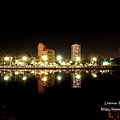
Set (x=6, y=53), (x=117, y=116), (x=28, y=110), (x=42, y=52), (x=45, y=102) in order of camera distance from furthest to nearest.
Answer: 1. (x=42, y=52)
2. (x=6, y=53)
3. (x=45, y=102)
4. (x=28, y=110)
5. (x=117, y=116)

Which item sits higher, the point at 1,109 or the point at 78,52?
the point at 78,52

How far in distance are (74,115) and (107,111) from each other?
4.44 ft

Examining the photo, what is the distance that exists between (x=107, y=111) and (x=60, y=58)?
348ft

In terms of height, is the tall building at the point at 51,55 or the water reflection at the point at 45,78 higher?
the tall building at the point at 51,55

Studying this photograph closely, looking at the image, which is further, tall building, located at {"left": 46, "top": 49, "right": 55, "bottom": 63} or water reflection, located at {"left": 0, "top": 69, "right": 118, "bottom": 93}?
tall building, located at {"left": 46, "top": 49, "right": 55, "bottom": 63}

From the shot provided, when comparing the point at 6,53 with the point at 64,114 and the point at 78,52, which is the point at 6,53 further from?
the point at 78,52

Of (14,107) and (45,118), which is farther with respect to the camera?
(14,107)

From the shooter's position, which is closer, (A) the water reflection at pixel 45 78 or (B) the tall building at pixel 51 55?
(A) the water reflection at pixel 45 78

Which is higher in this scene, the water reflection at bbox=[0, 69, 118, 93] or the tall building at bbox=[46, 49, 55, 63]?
the tall building at bbox=[46, 49, 55, 63]

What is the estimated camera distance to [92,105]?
38.1ft

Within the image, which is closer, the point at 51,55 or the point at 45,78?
the point at 45,78

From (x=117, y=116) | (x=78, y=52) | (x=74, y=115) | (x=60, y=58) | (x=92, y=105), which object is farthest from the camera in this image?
(x=78, y=52)

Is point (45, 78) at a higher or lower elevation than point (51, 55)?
lower

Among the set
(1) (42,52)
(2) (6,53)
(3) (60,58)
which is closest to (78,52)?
(1) (42,52)
